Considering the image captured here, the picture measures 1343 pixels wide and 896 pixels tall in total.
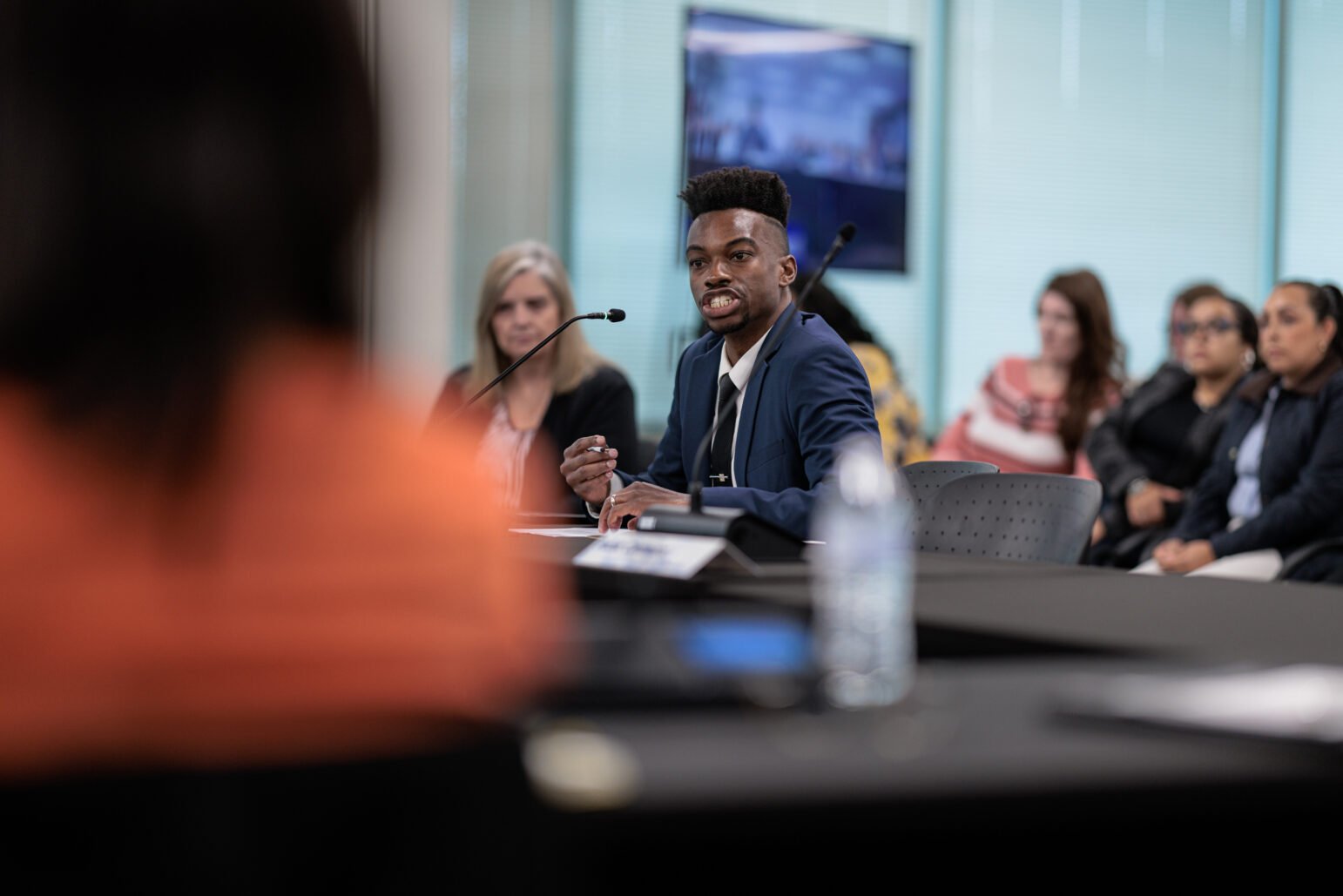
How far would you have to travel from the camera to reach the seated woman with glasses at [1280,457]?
395 centimetres

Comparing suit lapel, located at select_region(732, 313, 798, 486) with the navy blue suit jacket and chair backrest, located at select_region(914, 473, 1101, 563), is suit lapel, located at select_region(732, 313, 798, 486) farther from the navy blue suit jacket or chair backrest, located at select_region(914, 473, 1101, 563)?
chair backrest, located at select_region(914, 473, 1101, 563)

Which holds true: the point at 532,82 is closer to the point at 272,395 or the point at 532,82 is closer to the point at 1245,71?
the point at 1245,71

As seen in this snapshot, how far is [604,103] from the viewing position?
5.13 metres

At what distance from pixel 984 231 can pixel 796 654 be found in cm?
529

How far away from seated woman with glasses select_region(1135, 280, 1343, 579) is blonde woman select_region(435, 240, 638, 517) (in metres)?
1.77

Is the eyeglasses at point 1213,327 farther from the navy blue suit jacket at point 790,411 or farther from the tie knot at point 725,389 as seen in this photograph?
the tie knot at point 725,389

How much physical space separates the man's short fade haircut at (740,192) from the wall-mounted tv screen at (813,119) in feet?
8.80

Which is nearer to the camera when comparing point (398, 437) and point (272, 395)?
point (272, 395)

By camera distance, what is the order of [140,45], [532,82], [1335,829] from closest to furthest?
1. [140,45]
2. [1335,829]
3. [532,82]

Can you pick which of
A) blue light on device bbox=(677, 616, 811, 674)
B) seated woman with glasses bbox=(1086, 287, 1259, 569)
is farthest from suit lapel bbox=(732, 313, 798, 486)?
seated woman with glasses bbox=(1086, 287, 1259, 569)

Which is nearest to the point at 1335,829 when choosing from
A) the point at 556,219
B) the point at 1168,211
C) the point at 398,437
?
the point at 398,437

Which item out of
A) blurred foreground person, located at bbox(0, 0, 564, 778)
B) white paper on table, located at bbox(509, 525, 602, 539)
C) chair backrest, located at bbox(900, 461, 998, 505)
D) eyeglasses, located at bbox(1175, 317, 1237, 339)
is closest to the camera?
blurred foreground person, located at bbox(0, 0, 564, 778)

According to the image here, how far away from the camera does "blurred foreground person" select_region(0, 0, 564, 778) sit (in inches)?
23.2

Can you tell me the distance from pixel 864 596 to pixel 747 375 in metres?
1.55
